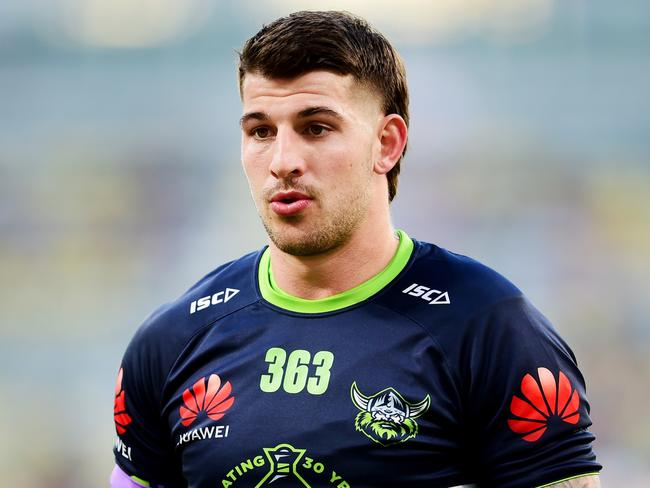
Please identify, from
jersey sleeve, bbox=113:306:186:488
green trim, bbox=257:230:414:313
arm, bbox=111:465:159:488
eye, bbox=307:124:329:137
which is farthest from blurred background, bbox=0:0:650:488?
eye, bbox=307:124:329:137

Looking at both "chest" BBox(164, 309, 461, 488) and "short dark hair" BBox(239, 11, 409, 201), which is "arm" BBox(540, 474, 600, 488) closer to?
"chest" BBox(164, 309, 461, 488)

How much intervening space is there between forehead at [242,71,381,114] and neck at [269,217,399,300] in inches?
11.9

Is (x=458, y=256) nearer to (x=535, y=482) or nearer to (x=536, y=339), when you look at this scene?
(x=536, y=339)

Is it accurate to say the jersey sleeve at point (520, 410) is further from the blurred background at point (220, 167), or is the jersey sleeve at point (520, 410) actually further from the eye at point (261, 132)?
the blurred background at point (220, 167)

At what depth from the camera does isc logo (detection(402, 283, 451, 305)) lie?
234 cm

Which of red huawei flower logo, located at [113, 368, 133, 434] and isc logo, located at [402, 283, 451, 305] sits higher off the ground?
isc logo, located at [402, 283, 451, 305]

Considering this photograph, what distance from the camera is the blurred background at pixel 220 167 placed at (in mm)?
7328

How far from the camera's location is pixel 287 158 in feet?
7.57

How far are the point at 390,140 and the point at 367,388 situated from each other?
0.64 metres

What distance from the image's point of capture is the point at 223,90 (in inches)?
330

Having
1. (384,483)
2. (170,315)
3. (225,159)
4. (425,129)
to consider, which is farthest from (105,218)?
(384,483)

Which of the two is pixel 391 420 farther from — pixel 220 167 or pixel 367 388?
pixel 220 167

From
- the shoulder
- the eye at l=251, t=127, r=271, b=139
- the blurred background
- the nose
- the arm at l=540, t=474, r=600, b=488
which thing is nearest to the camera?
the arm at l=540, t=474, r=600, b=488

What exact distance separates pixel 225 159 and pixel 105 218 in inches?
40.9
